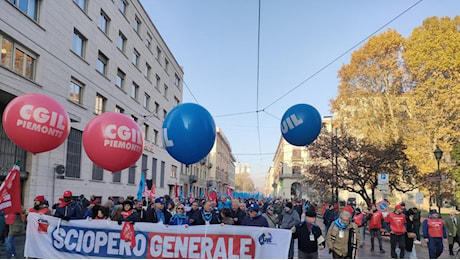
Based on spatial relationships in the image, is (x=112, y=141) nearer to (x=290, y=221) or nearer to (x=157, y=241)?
(x=157, y=241)

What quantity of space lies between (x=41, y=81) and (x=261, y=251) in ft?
44.1

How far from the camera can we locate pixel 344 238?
762 cm

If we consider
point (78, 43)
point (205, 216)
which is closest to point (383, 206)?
point (205, 216)

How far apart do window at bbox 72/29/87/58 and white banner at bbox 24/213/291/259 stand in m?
14.3

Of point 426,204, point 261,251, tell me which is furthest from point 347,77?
point 261,251

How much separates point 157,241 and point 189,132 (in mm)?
2413

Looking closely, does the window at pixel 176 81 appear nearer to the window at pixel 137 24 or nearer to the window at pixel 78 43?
the window at pixel 137 24

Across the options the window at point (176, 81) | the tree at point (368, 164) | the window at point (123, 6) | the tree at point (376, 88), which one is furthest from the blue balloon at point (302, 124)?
the window at point (176, 81)

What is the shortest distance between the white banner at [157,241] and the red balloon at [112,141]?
1.32 m

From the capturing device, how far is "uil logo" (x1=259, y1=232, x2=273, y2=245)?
7.52 meters

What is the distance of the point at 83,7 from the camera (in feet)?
69.7

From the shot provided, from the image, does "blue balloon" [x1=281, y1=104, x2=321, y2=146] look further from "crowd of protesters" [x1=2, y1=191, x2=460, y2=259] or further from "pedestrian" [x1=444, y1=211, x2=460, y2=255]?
"pedestrian" [x1=444, y1=211, x2=460, y2=255]

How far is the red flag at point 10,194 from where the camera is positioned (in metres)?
8.05

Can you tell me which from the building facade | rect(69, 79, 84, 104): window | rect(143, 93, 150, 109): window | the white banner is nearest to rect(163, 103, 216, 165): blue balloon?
the white banner
